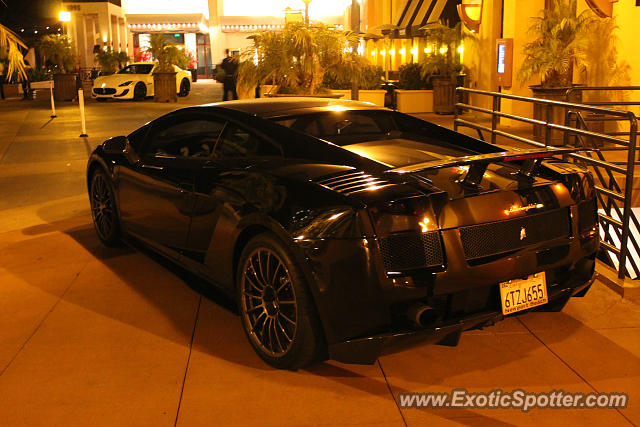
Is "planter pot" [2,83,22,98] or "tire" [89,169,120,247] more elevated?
"planter pot" [2,83,22,98]

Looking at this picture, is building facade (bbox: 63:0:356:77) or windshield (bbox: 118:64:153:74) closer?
windshield (bbox: 118:64:153:74)

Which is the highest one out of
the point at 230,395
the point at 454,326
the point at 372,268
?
the point at 372,268

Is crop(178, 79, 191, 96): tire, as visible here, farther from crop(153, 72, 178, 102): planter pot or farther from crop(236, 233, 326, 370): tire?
crop(236, 233, 326, 370): tire

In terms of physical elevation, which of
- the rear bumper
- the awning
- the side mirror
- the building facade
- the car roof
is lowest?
the rear bumper

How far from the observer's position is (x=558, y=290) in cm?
428

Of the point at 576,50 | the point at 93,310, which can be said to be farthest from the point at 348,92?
the point at 93,310

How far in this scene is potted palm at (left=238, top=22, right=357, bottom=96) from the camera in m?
13.7

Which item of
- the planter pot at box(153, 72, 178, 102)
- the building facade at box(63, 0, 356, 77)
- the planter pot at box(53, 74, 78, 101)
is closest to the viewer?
the planter pot at box(153, 72, 178, 102)

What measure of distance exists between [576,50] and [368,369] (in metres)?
11.0

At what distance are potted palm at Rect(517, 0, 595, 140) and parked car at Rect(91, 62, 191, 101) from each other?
17809 mm

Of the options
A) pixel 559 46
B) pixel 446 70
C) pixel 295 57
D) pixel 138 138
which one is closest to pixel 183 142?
pixel 138 138

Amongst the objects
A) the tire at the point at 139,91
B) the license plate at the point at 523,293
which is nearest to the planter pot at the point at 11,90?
the tire at the point at 139,91

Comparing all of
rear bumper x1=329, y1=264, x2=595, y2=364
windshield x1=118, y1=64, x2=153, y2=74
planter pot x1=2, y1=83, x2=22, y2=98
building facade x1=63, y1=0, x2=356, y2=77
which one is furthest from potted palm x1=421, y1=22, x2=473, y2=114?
building facade x1=63, y1=0, x2=356, y2=77

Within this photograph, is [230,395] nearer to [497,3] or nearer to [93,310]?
[93,310]
